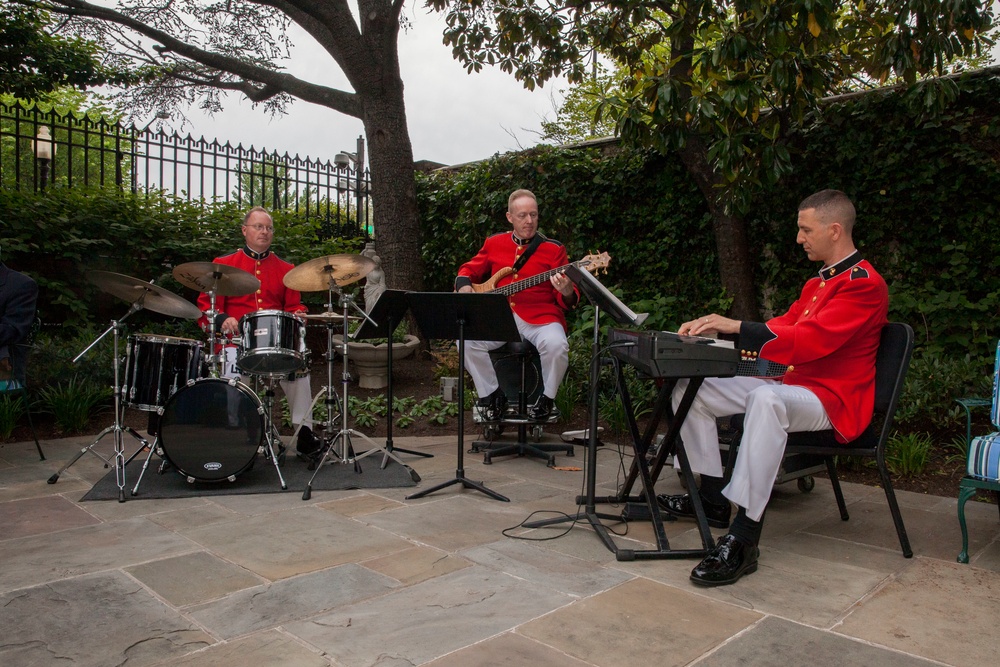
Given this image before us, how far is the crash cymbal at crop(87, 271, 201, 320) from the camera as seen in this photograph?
4273mm

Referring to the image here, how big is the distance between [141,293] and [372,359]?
3107 mm

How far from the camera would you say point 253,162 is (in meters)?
9.53

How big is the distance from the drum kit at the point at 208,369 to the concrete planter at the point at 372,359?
2.54 m

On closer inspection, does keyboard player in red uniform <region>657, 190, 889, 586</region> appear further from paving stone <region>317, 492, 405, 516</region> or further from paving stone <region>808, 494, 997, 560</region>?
paving stone <region>317, 492, 405, 516</region>

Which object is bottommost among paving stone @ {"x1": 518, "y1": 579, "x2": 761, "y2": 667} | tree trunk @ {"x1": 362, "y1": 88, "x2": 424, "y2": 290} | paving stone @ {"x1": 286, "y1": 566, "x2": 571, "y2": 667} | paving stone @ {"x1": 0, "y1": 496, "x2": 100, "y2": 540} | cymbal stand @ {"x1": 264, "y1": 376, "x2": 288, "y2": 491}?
paving stone @ {"x1": 518, "y1": 579, "x2": 761, "y2": 667}

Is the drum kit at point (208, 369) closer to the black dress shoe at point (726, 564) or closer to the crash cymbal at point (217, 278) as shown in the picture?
the crash cymbal at point (217, 278)

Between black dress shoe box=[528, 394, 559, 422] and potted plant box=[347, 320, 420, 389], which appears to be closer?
black dress shoe box=[528, 394, 559, 422]

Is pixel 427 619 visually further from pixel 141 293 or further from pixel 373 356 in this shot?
pixel 373 356

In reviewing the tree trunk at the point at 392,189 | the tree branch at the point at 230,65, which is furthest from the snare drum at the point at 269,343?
the tree branch at the point at 230,65

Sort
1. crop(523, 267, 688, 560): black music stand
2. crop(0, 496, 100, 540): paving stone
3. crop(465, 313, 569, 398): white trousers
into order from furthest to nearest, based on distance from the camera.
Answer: crop(465, 313, 569, 398): white trousers, crop(0, 496, 100, 540): paving stone, crop(523, 267, 688, 560): black music stand

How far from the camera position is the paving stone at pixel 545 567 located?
9.59ft

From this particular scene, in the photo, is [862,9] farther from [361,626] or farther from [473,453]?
[361,626]

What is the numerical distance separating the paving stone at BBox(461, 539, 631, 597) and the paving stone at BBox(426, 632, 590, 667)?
0.49 m

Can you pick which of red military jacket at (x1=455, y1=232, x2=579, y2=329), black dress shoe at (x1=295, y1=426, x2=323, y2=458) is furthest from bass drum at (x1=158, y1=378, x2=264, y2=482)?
red military jacket at (x1=455, y1=232, x2=579, y2=329)
